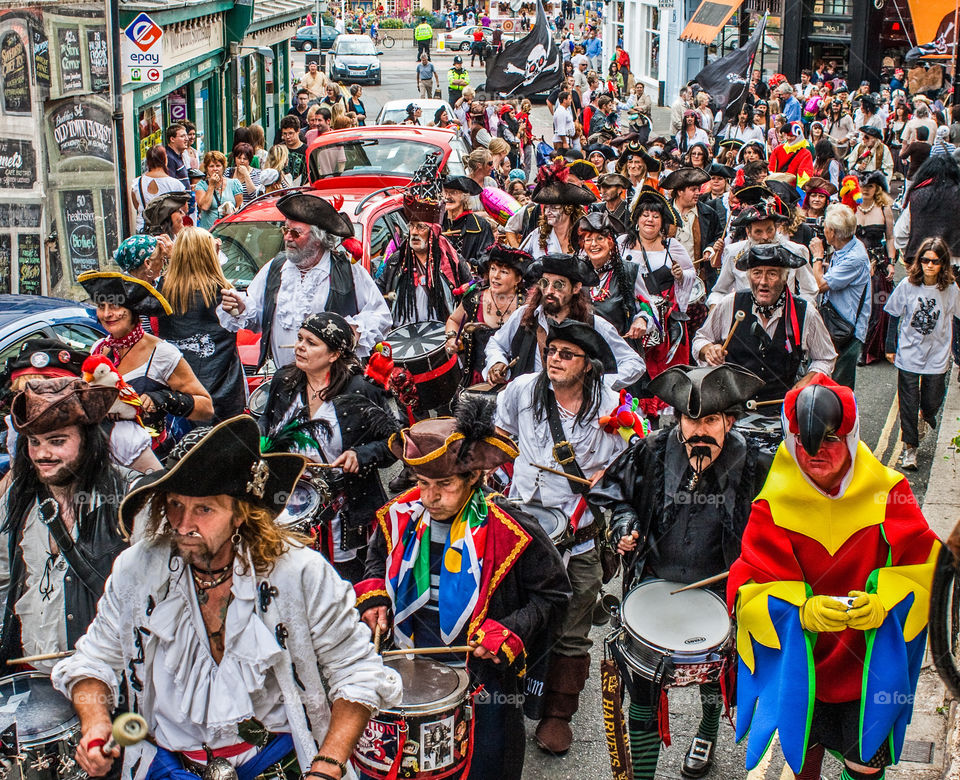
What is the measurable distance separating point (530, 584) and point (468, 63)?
54.3 metres

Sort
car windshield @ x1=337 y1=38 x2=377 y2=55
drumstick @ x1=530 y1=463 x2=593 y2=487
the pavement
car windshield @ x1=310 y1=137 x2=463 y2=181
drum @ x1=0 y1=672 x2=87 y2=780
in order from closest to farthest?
drum @ x1=0 y1=672 x2=87 y2=780
the pavement
drumstick @ x1=530 y1=463 x2=593 y2=487
car windshield @ x1=310 y1=137 x2=463 y2=181
car windshield @ x1=337 y1=38 x2=377 y2=55

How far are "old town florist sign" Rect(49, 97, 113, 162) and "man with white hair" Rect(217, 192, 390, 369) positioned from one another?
262 inches

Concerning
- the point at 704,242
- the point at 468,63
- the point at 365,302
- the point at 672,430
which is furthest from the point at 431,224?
the point at 468,63

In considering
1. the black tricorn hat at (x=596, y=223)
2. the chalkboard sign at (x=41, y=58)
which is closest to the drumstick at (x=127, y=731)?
the black tricorn hat at (x=596, y=223)

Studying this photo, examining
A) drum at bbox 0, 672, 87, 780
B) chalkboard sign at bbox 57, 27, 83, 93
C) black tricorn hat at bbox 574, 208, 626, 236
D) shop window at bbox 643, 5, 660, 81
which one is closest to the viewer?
drum at bbox 0, 672, 87, 780

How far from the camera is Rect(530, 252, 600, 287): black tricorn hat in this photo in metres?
6.99

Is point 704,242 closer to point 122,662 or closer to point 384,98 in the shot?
point 122,662

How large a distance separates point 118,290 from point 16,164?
7.17m

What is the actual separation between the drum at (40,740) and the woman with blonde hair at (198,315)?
12.3ft

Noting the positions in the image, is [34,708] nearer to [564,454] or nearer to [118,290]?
[564,454]

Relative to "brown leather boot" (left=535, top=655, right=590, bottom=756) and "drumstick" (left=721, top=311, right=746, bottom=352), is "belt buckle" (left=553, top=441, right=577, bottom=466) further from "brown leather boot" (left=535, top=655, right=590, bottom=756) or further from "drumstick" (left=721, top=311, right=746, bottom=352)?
"drumstick" (left=721, top=311, right=746, bottom=352)

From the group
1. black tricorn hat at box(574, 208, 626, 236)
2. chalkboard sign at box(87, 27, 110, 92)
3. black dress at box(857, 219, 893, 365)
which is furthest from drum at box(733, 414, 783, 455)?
chalkboard sign at box(87, 27, 110, 92)

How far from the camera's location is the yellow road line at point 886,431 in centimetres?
992

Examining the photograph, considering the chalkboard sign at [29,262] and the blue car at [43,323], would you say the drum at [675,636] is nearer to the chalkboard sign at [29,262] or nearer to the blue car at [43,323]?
the blue car at [43,323]
